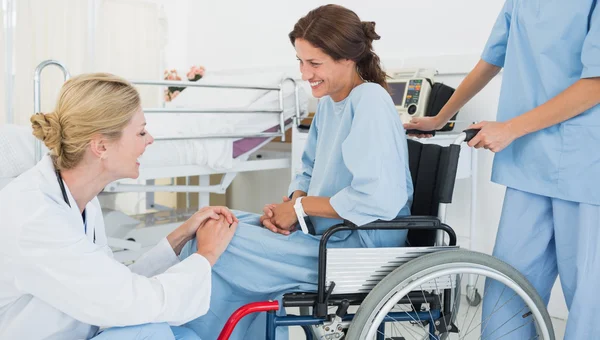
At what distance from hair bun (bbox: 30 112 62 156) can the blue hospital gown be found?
1.58 feet

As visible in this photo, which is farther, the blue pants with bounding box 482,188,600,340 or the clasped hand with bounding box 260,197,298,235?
the clasped hand with bounding box 260,197,298,235

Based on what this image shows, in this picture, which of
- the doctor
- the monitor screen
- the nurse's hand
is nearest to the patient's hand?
the doctor

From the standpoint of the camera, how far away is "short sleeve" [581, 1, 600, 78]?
54.9 inches

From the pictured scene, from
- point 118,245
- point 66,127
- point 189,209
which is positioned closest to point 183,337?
point 66,127

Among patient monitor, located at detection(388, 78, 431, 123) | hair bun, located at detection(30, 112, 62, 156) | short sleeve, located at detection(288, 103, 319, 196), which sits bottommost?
short sleeve, located at detection(288, 103, 319, 196)

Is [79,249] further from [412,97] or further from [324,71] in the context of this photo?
[412,97]

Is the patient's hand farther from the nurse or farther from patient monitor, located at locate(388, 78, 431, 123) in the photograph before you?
patient monitor, located at locate(388, 78, 431, 123)

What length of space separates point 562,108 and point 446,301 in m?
0.57

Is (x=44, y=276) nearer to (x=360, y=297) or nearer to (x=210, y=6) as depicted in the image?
(x=360, y=297)

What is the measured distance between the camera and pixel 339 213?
146cm

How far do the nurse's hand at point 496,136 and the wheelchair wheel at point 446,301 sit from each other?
28 cm

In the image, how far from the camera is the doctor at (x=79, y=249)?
1.17 metres

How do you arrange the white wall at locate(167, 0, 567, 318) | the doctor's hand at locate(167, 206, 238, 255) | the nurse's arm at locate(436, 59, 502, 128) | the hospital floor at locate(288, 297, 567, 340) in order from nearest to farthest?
the doctor's hand at locate(167, 206, 238, 255) → the nurse's arm at locate(436, 59, 502, 128) → the hospital floor at locate(288, 297, 567, 340) → the white wall at locate(167, 0, 567, 318)

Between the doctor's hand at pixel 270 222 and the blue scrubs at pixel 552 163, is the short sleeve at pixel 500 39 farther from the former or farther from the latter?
the doctor's hand at pixel 270 222
